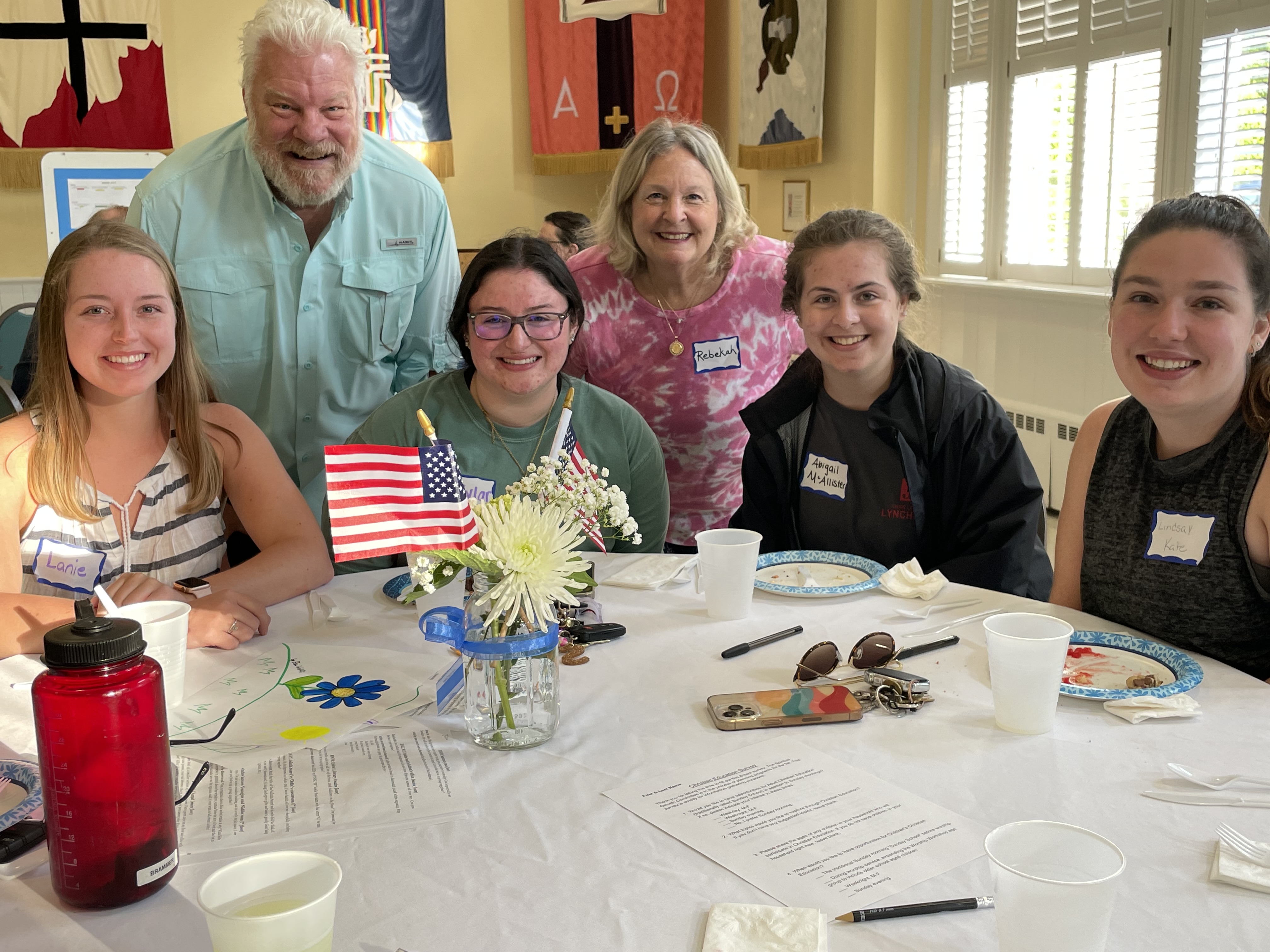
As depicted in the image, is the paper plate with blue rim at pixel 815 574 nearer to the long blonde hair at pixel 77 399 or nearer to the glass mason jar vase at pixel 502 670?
the glass mason jar vase at pixel 502 670

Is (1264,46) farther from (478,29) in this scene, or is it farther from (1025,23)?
(478,29)

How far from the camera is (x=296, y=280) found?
274 cm

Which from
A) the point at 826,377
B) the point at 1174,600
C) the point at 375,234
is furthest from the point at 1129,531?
the point at 375,234

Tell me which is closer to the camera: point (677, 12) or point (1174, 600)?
point (1174, 600)

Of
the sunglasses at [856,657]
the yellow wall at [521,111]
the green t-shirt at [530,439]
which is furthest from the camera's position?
the yellow wall at [521,111]

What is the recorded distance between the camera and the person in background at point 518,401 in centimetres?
217

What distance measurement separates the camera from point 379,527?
1.48 metres

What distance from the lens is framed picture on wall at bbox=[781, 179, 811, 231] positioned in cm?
595

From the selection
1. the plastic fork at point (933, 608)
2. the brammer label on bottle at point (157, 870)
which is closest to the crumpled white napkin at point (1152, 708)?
the plastic fork at point (933, 608)

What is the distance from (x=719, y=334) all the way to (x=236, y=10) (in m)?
5.16

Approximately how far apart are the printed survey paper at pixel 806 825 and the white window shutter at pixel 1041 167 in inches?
168

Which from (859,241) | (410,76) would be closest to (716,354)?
(859,241)

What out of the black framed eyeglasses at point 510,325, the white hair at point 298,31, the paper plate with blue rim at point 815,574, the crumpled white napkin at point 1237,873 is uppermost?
the white hair at point 298,31

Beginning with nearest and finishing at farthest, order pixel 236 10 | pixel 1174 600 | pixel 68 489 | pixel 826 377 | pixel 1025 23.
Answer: pixel 1174 600 < pixel 68 489 < pixel 826 377 < pixel 1025 23 < pixel 236 10
